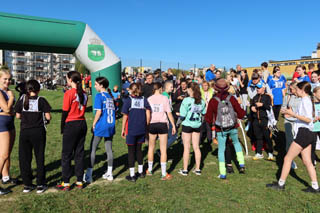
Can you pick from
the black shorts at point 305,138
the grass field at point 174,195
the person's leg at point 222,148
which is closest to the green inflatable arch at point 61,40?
the grass field at point 174,195

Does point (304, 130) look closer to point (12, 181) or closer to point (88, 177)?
point (88, 177)

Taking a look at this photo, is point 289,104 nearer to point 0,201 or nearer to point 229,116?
point 229,116

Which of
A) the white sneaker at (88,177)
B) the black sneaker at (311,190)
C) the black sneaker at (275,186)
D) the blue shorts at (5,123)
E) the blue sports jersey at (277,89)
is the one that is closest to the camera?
the blue shorts at (5,123)

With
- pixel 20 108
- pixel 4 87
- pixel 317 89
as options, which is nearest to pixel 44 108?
pixel 20 108

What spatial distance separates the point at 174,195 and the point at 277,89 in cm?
586

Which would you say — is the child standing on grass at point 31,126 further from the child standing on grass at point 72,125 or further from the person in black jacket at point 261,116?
the person in black jacket at point 261,116

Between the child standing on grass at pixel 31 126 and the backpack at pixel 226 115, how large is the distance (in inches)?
121

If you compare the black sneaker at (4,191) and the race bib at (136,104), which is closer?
the black sneaker at (4,191)

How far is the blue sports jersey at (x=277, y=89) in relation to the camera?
8.51 meters

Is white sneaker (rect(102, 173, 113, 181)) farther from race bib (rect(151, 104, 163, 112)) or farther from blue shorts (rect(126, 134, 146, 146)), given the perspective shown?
race bib (rect(151, 104, 163, 112))

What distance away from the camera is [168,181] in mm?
5020

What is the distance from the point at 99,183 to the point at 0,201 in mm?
1572

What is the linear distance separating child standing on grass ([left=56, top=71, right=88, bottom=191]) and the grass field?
1.41 ft

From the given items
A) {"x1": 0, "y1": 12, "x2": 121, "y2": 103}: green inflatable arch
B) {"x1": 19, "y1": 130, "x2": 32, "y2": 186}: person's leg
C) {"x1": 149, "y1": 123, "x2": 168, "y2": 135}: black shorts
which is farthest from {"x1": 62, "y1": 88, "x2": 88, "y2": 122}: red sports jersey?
{"x1": 0, "y1": 12, "x2": 121, "y2": 103}: green inflatable arch
